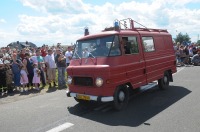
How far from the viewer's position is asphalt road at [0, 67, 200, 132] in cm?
662

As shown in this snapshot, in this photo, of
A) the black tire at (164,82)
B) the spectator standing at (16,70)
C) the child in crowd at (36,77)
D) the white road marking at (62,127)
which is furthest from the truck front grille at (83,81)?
the spectator standing at (16,70)

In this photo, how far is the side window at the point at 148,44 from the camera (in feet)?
31.4

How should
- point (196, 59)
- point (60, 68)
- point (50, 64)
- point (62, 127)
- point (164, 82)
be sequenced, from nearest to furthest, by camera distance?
1. point (62, 127)
2. point (164, 82)
3. point (60, 68)
4. point (50, 64)
5. point (196, 59)

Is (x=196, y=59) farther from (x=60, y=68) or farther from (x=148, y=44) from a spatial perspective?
(x=148, y=44)

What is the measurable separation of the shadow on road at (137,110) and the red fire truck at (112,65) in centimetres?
37

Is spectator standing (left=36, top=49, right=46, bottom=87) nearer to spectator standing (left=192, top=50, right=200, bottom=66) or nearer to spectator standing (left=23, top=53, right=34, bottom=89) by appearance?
spectator standing (left=23, top=53, right=34, bottom=89)

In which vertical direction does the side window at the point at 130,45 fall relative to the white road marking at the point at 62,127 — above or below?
above

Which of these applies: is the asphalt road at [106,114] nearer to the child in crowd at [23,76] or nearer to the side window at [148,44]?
the side window at [148,44]

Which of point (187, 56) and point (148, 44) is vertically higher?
point (148, 44)

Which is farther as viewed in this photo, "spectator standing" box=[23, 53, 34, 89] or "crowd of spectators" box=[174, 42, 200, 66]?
"crowd of spectators" box=[174, 42, 200, 66]

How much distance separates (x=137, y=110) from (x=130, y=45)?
215cm

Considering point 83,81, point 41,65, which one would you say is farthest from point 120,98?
point 41,65

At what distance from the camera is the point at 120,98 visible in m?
8.24

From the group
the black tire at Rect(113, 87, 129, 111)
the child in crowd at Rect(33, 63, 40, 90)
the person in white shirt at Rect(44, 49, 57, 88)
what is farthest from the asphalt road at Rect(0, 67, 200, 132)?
the person in white shirt at Rect(44, 49, 57, 88)
